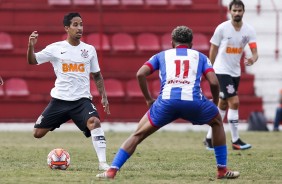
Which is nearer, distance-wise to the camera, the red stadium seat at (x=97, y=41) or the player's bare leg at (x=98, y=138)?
the player's bare leg at (x=98, y=138)

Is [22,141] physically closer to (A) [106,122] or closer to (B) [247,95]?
(A) [106,122]

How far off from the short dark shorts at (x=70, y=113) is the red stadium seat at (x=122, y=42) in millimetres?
11697

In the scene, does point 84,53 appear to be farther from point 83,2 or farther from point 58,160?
point 83,2

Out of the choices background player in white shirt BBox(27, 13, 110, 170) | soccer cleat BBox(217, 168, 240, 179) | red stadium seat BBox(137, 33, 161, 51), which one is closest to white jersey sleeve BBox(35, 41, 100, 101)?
background player in white shirt BBox(27, 13, 110, 170)

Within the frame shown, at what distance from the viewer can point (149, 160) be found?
550 inches

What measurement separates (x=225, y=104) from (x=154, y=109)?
20.2ft

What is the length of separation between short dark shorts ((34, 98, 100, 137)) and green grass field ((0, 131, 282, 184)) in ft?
2.02

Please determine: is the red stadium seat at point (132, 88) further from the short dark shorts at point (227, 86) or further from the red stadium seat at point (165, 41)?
the short dark shorts at point (227, 86)

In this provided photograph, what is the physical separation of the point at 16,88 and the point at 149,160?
A: 10.1m

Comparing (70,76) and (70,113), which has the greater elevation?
(70,76)

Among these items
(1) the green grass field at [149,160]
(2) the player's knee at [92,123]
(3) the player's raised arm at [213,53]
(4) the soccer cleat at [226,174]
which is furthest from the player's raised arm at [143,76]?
(3) the player's raised arm at [213,53]

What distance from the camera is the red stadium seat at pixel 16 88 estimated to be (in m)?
23.2

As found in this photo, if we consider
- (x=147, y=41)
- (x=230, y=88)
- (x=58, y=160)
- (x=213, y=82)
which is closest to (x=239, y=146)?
(x=230, y=88)

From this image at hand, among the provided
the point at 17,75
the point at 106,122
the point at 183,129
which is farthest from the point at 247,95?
the point at 17,75
